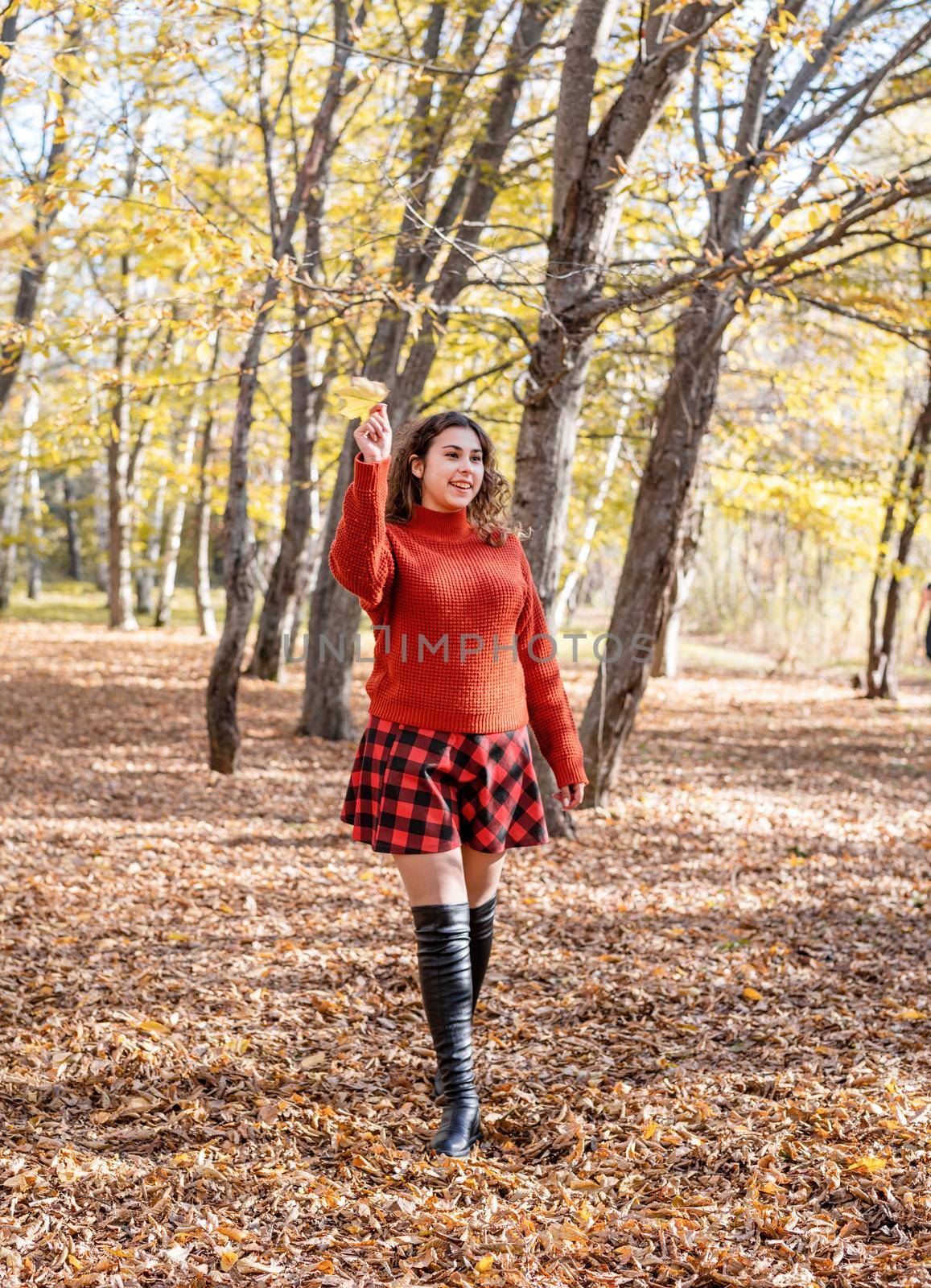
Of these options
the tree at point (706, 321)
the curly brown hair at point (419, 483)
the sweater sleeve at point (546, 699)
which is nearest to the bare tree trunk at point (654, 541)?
the tree at point (706, 321)

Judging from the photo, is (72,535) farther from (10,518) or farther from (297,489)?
(297,489)

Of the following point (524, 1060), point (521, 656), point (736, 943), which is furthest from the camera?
point (736, 943)

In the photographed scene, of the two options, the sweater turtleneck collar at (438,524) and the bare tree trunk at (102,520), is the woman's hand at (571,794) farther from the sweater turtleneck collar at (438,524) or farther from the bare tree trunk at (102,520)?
the bare tree trunk at (102,520)

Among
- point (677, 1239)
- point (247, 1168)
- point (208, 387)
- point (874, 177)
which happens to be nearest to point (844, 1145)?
point (677, 1239)

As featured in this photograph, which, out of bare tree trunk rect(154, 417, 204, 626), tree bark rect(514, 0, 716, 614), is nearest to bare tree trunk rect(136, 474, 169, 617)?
bare tree trunk rect(154, 417, 204, 626)

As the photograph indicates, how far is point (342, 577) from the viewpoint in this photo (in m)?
2.68

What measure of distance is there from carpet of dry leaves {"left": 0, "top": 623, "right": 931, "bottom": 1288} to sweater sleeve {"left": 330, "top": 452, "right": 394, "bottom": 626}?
142 centimetres

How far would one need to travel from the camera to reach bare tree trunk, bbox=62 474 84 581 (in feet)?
102

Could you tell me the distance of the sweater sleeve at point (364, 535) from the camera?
2.61 metres

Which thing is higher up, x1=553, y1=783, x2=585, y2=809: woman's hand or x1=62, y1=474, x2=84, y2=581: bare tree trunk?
x1=62, y1=474, x2=84, y2=581: bare tree trunk

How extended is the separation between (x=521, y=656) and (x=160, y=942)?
2057 mm

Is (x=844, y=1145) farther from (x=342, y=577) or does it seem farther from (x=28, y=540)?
(x=28, y=540)

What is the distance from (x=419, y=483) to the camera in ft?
9.69

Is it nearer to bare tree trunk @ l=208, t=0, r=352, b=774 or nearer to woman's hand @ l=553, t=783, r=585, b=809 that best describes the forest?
bare tree trunk @ l=208, t=0, r=352, b=774
